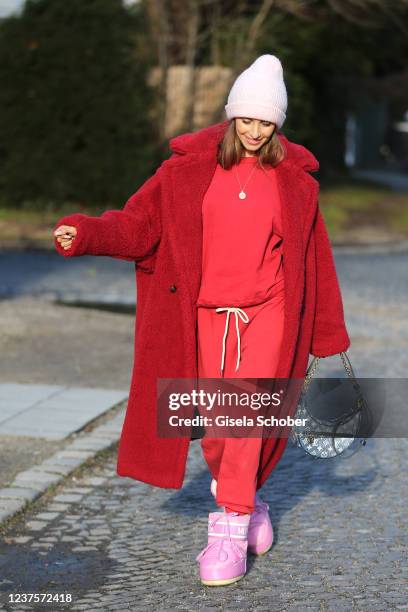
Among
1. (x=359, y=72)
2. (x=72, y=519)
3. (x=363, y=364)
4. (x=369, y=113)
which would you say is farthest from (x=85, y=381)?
(x=369, y=113)

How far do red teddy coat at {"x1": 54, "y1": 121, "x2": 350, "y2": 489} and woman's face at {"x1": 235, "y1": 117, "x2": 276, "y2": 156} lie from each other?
0.30ft

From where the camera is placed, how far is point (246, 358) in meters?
4.63

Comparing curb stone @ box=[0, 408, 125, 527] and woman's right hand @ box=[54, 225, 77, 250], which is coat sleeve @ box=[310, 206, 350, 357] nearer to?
woman's right hand @ box=[54, 225, 77, 250]

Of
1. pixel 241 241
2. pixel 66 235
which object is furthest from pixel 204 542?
pixel 66 235

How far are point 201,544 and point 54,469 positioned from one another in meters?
1.27

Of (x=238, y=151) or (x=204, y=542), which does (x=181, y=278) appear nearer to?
(x=238, y=151)

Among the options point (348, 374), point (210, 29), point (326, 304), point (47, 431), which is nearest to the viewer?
point (326, 304)

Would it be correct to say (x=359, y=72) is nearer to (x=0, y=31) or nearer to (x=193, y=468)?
(x=0, y=31)

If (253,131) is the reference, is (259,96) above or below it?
above

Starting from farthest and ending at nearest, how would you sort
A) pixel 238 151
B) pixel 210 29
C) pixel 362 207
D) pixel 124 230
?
pixel 362 207, pixel 210 29, pixel 238 151, pixel 124 230

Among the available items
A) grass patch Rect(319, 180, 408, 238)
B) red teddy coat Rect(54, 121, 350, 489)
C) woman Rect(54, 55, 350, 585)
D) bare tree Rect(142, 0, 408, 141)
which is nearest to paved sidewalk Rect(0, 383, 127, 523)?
red teddy coat Rect(54, 121, 350, 489)

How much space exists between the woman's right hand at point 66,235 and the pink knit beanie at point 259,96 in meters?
0.71

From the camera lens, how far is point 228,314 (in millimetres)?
4617

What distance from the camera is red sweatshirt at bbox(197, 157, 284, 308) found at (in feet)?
15.0
